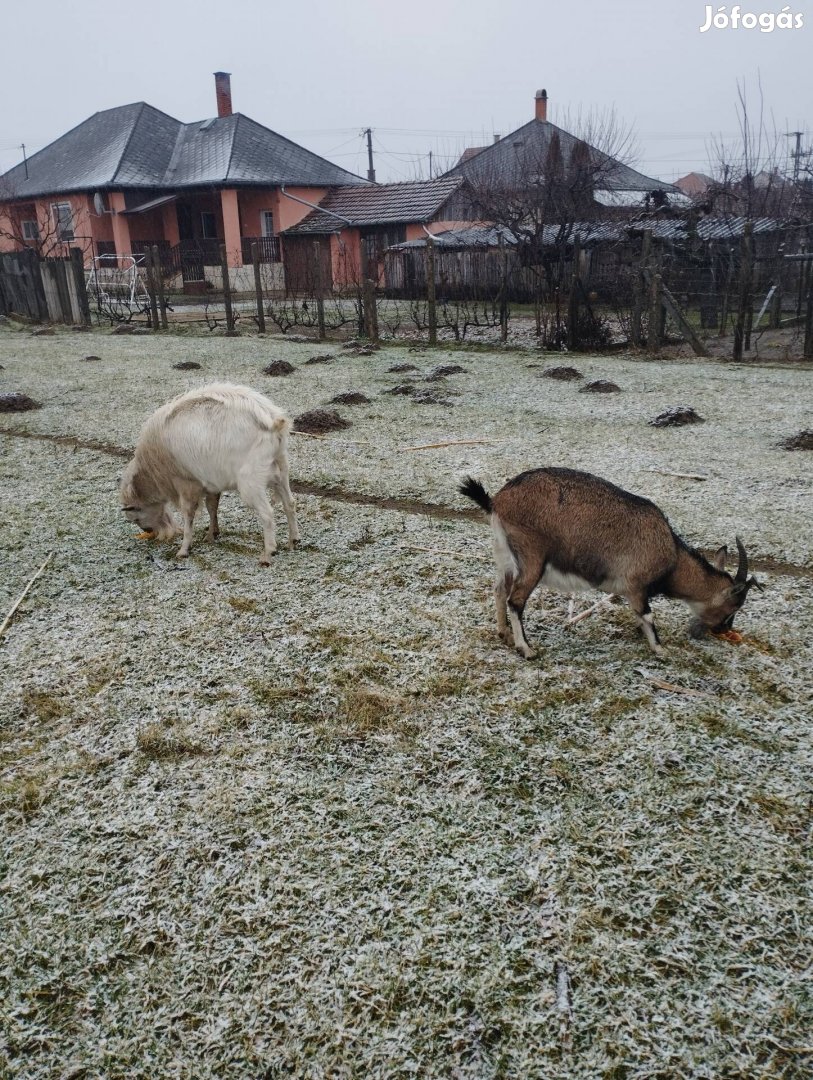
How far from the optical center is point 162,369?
13.6 metres

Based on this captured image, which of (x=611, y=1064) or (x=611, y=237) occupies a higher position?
(x=611, y=237)

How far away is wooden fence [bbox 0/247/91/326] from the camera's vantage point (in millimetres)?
21047

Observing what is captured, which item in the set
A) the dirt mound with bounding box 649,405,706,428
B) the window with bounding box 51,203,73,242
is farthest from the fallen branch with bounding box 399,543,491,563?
the window with bounding box 51,203,73,242

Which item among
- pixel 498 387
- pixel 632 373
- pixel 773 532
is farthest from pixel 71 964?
pixel 632 373

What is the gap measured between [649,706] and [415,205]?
31810 mm

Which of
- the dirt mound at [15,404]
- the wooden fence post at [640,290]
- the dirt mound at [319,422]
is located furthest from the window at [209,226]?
the dirt mound at [319,422]

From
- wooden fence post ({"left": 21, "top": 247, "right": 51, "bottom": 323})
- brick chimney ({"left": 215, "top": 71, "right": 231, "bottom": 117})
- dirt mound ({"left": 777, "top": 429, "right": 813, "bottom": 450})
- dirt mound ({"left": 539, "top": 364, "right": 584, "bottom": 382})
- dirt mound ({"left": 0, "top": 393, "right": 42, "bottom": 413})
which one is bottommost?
dirt mound ({"left": 777, "top": 429, "right": 813, "bottom": 450})

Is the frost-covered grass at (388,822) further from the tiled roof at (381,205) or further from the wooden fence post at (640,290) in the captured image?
the tiled roof at (381,205)

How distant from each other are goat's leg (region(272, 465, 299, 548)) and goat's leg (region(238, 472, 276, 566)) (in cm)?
14

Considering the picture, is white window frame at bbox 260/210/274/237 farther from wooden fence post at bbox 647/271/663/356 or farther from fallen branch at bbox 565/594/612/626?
fallen branch at bbox 565/594/612/626

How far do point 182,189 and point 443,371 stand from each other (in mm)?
29394

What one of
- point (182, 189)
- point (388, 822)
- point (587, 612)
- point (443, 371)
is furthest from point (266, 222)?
point (388, 822)

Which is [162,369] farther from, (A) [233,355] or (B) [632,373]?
(B) [632,373]

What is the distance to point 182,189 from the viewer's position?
36.2m
